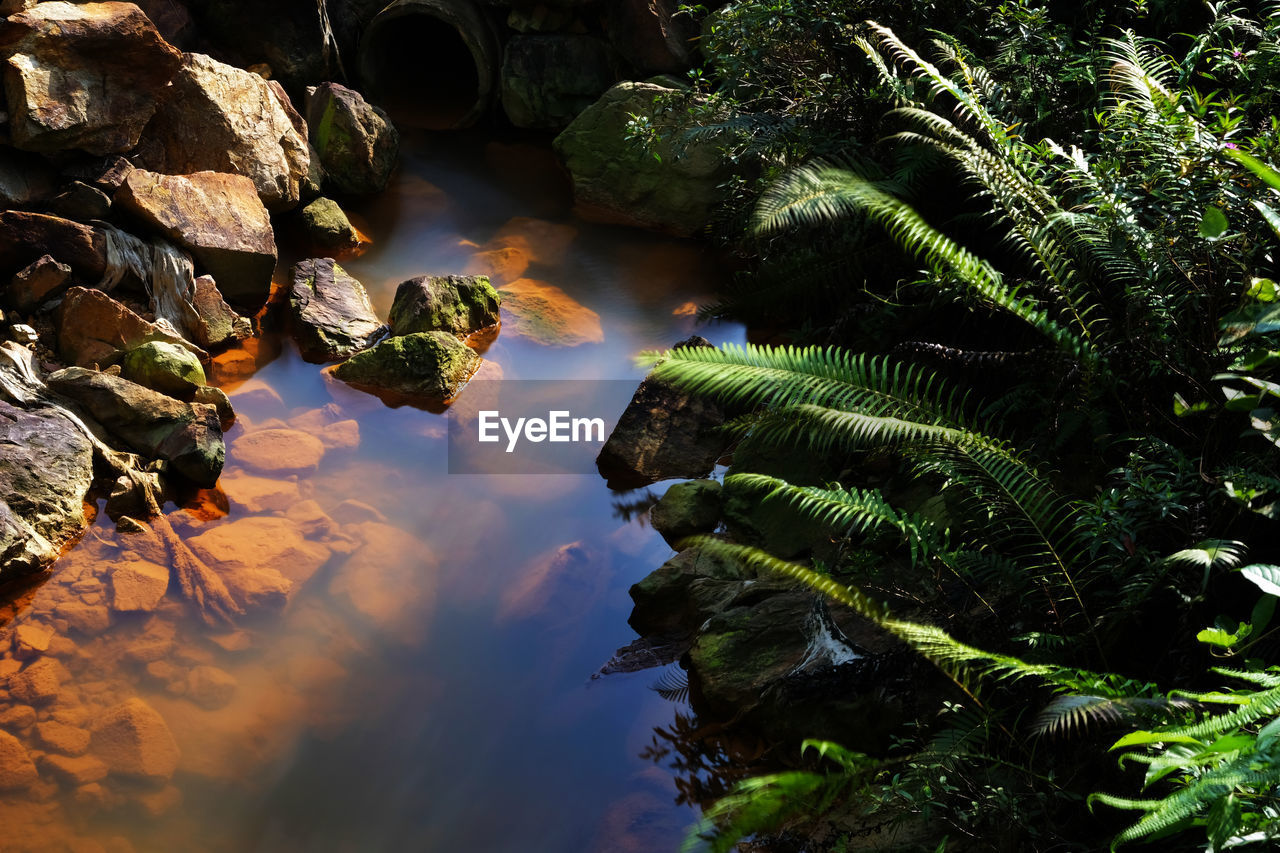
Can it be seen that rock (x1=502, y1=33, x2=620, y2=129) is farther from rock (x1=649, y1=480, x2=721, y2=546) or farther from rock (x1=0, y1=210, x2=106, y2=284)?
rock (x1=649, y1=480, x2=721, y2=546)

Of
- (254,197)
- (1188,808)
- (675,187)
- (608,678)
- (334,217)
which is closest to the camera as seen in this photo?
(1188,808)

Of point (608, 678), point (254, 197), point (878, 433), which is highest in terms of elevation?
point (878, 433)

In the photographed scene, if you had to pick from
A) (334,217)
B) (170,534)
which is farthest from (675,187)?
(170,534)

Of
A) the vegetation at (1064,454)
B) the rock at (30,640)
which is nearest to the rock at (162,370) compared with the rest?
the rock at (30,640)

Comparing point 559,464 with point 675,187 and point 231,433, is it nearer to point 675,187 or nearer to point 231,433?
point 231,433

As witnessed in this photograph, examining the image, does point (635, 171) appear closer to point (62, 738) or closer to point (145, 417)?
point (145, 417)

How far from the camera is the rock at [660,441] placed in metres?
4.29

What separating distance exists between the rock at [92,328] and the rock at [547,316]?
1.96 metres

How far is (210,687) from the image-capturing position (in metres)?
3.14

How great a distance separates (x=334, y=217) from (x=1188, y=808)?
554 cm

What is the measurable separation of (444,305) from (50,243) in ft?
6.27

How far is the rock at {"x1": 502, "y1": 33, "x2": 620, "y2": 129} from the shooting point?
7336 mm

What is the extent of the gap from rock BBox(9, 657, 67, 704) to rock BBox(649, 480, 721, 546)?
226cm

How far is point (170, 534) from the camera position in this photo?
12.2 feet
